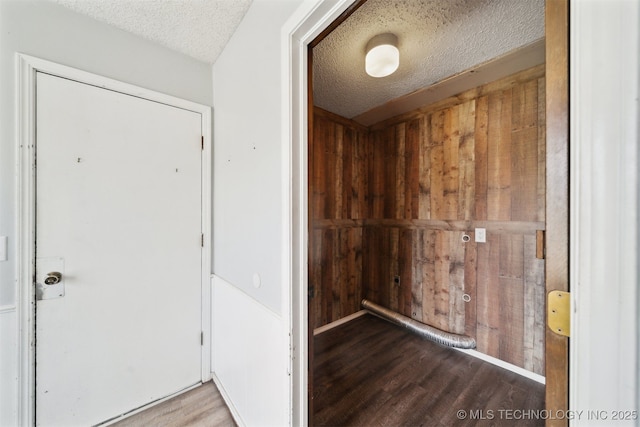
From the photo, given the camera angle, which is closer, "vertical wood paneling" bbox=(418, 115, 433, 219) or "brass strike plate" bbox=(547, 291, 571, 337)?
"brass strike plate" bbox=(547, 291, 571, 337)

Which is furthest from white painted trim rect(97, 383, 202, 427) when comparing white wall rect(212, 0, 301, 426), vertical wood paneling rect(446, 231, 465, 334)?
vertical wood paneling rect(446, 231, 465, 334)

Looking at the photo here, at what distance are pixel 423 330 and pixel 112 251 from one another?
8.83 feet

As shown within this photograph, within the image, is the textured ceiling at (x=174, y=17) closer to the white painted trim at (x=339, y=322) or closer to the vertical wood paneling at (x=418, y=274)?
the vertical wood paneling at (x=418, y=274)

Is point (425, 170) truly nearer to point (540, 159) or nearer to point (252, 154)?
point (540, 159)

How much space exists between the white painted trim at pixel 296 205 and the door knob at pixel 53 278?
4.39 feet

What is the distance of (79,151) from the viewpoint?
129 centimetres

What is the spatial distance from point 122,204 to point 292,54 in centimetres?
138

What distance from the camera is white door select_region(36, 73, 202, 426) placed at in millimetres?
1222

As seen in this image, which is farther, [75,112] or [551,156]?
[75,112]

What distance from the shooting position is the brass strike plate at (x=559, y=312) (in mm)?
418

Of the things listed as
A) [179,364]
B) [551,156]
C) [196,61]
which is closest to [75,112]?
[196,61]

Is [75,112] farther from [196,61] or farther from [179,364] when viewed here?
[179,364]

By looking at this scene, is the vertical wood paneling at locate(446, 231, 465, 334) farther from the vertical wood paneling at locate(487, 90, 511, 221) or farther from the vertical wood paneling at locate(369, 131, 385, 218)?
the vertical wood paneling at locate(369, 131, 385, 218)

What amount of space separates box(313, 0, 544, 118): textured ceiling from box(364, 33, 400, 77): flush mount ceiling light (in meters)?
0.04
